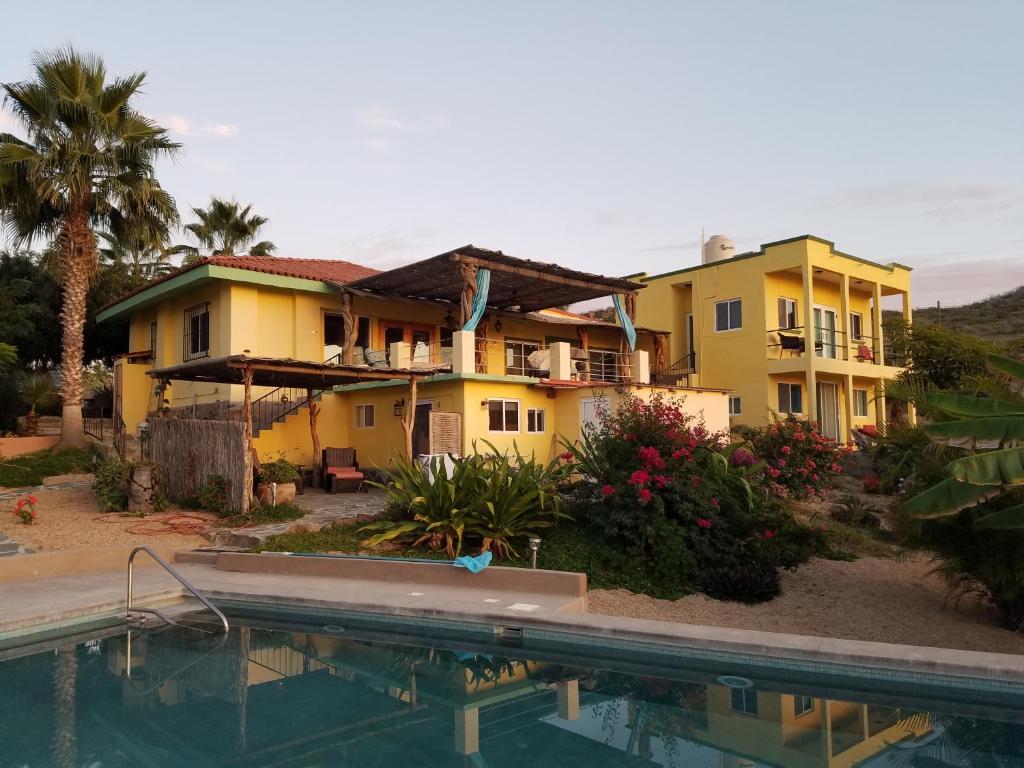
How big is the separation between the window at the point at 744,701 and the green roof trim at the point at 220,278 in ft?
59.6

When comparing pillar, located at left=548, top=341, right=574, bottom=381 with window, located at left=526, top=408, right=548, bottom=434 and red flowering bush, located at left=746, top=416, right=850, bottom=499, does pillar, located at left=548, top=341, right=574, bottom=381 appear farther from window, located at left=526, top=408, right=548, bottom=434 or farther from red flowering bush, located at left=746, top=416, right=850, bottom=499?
red flowering bush, located at left=746, top=416, right=850, bottom=499

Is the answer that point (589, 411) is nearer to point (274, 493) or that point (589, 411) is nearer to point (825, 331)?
point (274, 493)

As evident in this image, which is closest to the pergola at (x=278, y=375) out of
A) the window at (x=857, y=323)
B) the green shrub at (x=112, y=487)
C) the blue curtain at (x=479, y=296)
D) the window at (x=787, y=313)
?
the blue curtain at (x=479, y=296)

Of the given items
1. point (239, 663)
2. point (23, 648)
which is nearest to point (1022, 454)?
point (239, 663)

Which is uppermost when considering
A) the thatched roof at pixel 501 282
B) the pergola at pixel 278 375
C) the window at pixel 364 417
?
the thatched roof at pixel 501 282

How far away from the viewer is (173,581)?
11.2 meters

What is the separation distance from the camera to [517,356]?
27844 mm

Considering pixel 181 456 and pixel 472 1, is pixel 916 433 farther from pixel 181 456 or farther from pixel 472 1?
pixel 181 456

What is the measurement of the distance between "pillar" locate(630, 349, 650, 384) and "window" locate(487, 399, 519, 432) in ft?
12.8

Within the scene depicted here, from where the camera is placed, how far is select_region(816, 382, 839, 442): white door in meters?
28.4

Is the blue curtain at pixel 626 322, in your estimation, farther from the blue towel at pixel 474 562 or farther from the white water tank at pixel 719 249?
the blue towel at pixel 474 562

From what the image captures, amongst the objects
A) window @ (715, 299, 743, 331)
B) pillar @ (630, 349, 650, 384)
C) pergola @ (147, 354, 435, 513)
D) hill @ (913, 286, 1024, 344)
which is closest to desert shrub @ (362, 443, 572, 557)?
pergola @ (147, 354, 435, 513)

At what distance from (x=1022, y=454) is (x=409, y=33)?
12.6m

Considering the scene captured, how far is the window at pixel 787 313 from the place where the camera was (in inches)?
1099
